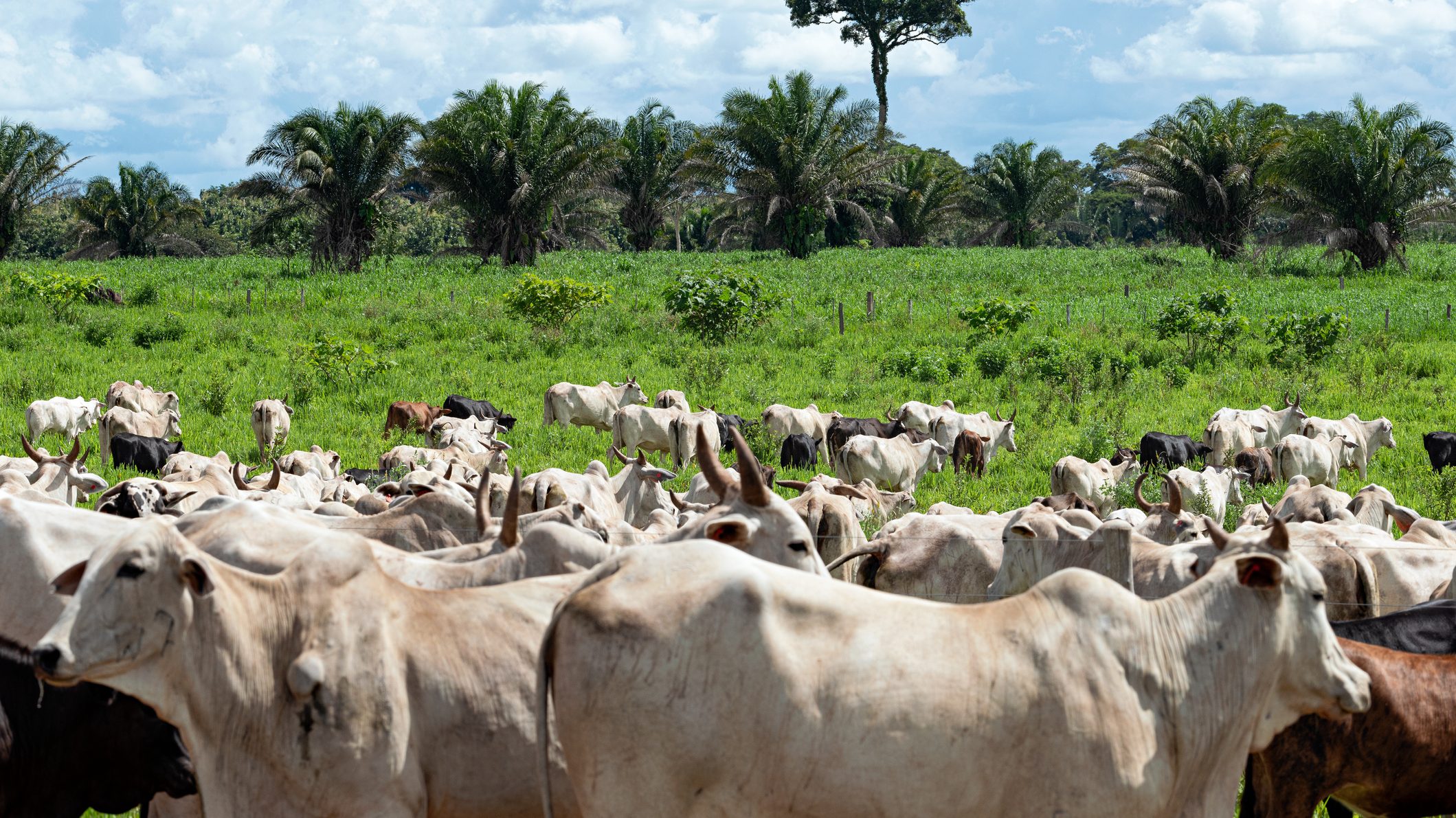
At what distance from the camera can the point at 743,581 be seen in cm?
364

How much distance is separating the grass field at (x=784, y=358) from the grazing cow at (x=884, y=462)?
0.30 meters

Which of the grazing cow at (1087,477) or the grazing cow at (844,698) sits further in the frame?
the grazing cow at (1087,477)

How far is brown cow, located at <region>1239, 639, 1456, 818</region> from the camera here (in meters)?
4.95

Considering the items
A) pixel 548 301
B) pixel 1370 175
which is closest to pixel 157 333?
pixel 548 301

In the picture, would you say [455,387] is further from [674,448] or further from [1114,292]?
[1114,292]

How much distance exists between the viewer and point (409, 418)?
728 inches

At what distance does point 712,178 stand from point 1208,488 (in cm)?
2614

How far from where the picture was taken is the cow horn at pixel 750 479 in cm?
465

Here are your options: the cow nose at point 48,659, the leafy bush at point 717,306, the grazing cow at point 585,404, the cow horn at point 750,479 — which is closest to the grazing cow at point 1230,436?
the grazing cow at point 585,404

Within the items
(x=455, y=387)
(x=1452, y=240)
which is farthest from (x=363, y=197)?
(x=1452, y=240)

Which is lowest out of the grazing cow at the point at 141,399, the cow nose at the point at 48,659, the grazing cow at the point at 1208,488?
the grazing cow at the point at 1208,488

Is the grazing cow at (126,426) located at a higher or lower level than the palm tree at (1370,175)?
lower

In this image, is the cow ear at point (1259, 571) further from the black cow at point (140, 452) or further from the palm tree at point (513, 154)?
the palm tree at point (513, 154)

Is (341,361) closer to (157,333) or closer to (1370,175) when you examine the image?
(157,333)
